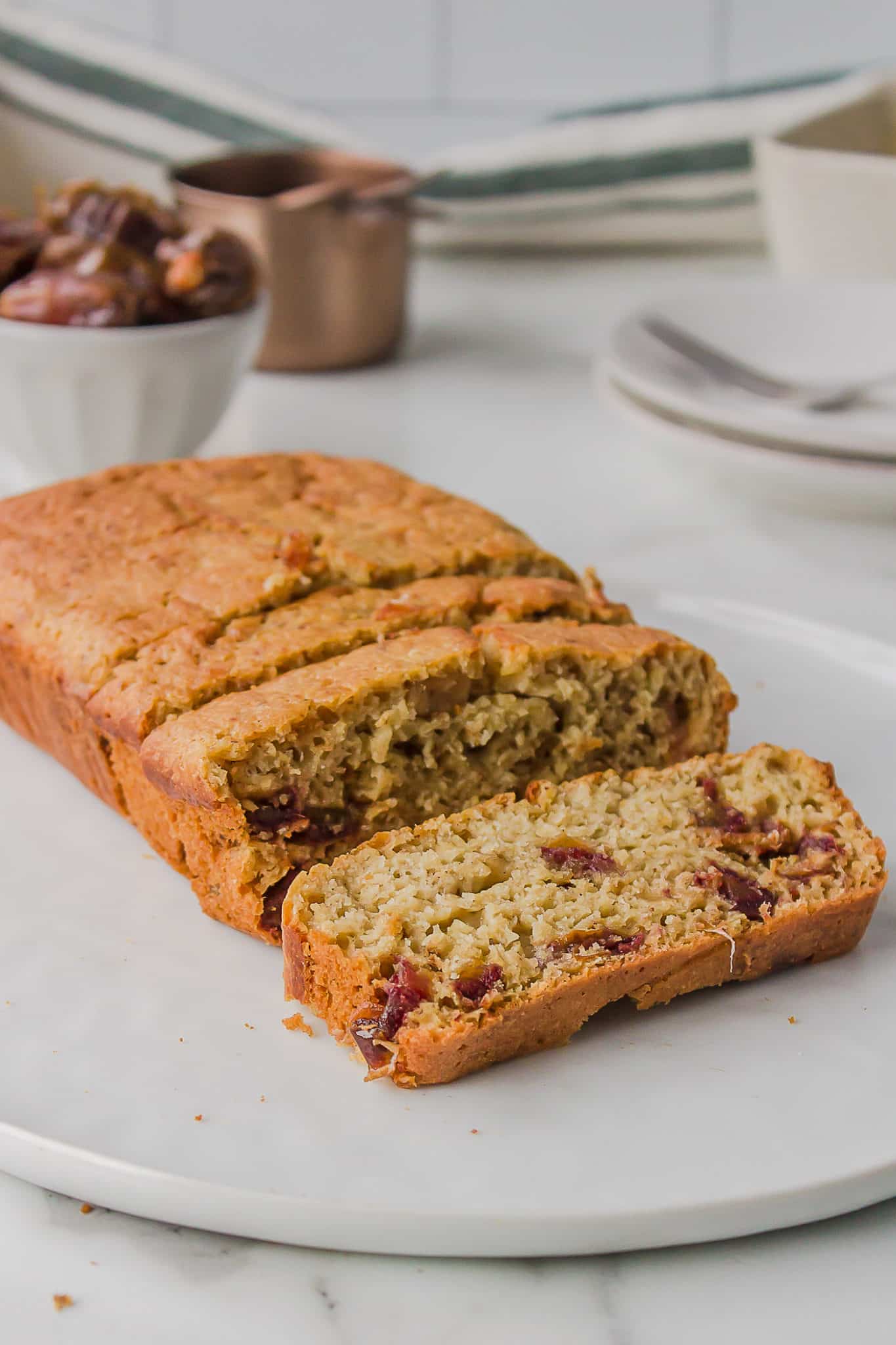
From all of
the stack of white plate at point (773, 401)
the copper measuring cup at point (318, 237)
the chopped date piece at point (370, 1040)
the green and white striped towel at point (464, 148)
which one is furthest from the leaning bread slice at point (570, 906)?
the green and white striped towel at point (464, 148)

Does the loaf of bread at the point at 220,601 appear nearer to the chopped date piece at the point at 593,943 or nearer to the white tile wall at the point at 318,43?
the chopped date piece at the point at 593,943

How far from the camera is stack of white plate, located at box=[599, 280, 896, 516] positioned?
368 centimetres

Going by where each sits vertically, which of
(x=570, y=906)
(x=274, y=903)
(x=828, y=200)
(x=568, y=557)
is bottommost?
(x=568, y=557)

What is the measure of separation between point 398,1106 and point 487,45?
7356 millimetres

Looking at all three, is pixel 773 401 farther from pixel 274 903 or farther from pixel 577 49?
pixel 577 49

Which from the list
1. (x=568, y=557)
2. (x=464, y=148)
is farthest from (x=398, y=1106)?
(x=464, y=148)

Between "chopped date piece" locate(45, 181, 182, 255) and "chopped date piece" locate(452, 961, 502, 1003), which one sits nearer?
"chopped date piece" locate(452, 961, 502, 1003)

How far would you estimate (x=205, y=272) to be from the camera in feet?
12.7

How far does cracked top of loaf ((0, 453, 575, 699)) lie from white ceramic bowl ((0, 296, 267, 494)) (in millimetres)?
658

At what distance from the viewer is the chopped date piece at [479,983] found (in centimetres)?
197

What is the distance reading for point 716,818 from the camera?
7.88 ft

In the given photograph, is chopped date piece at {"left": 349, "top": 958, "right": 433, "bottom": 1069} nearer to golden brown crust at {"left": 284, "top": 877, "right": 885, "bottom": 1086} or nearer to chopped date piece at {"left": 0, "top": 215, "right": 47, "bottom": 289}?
golden brown crust at {"left": 284, "top": 877, "right": 885, "bottom": 1086}

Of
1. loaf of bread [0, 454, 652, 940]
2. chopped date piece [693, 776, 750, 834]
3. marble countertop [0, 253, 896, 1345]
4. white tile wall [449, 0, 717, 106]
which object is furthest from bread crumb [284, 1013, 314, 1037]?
white tile wall [449, 0, 717, 106]

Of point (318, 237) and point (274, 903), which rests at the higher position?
point (318, 237)
